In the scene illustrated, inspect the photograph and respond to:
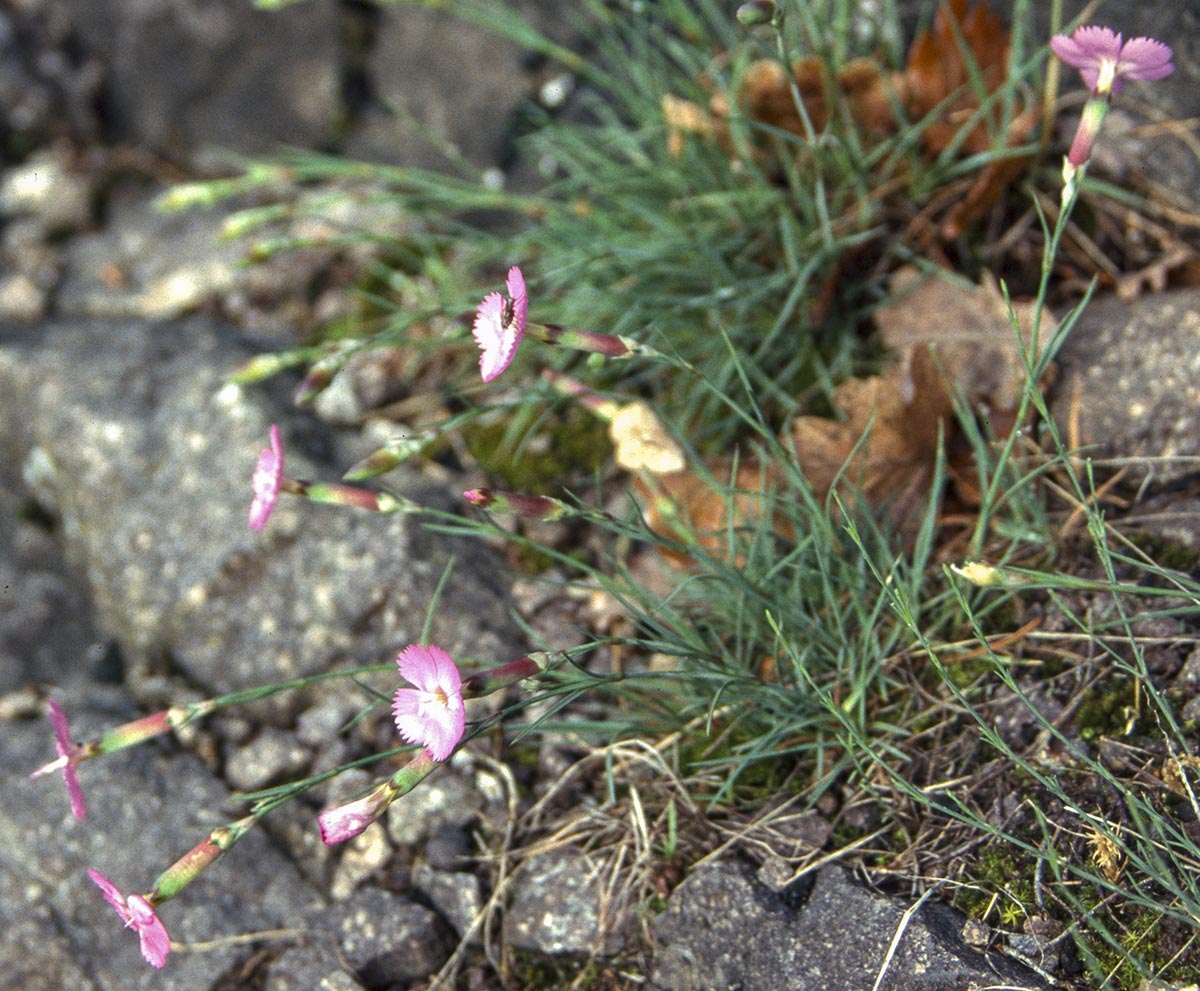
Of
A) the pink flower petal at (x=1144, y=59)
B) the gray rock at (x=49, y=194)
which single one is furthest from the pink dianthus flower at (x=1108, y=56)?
the gray rock at (x=49, y=194)

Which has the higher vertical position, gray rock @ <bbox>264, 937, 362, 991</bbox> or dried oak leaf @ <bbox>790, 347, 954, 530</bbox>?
dried oak leaf @ <bbox>790, 347, 954, 530</bbox>

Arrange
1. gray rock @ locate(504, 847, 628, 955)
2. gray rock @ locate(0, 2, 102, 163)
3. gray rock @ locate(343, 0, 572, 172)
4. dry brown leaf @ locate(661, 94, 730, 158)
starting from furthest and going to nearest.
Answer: gray rock @ locate(0, 2, 102, 163)
gray rock @ locate(343, 0, 572, 172)
dry brown leaf @ locate(661, 94, 730, 158)
gray rock @ locate(504, 847, 628, 955)

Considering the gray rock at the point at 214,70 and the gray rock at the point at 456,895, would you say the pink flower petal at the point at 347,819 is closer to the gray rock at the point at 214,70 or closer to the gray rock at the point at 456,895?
the gray rock at the point at 456,895

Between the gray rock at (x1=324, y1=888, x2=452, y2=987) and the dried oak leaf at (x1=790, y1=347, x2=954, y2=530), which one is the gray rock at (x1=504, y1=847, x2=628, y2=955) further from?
the dried oak leaf at (x1=790, y1=347, x2=954, y2=530)

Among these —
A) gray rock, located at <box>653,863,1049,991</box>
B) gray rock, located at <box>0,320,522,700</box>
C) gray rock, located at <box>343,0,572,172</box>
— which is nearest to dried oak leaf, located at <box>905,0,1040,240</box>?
gray rock, located at <box>343,0,572,172</box>

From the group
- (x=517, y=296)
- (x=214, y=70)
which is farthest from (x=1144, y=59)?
(x=214, y=70)

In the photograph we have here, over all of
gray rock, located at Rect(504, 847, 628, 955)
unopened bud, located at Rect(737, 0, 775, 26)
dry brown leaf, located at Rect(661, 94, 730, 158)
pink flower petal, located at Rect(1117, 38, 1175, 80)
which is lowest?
gray rock, located at Rect(504, 847, 628, 955)

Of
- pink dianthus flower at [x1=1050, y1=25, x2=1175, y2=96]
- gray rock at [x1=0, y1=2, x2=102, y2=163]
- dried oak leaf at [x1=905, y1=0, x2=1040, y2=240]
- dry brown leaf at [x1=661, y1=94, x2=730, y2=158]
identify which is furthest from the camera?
gray rock at [x1=0, y1=2, x2=102, y2=163]
